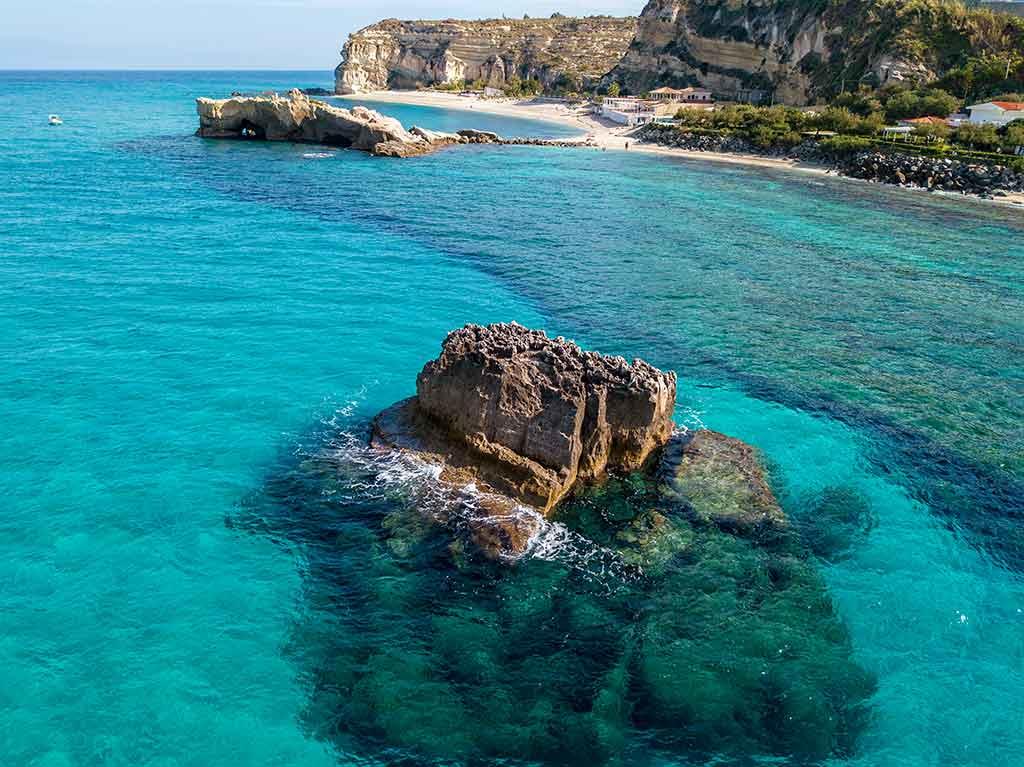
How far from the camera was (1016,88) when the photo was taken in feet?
301

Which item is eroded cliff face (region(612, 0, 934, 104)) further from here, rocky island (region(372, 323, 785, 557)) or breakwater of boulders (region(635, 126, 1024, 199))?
rocky island (region(372, 323, 785, 557))

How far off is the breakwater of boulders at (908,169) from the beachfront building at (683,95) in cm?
4548

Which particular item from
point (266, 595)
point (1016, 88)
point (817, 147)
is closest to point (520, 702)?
point (266, 595)

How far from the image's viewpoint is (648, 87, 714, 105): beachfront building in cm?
13573

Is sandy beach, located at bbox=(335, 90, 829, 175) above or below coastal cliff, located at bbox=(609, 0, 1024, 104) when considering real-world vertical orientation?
below

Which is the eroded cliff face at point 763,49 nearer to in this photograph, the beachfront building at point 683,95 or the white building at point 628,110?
the beachfront building at point 683,95

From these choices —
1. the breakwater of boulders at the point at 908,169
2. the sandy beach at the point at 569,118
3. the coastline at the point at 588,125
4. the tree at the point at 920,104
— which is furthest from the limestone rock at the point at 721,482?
the tree at the point at 920,104

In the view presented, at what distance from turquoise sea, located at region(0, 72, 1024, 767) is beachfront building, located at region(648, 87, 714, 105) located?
100m

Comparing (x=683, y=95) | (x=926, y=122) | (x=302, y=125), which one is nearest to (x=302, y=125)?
(x=302, y=125)

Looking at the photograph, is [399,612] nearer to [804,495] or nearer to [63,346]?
[804,495]

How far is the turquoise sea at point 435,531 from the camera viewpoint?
539 inches

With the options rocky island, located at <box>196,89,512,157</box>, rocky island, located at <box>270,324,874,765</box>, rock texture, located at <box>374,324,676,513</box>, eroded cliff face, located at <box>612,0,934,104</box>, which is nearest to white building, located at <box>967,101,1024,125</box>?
eroded cliff face, located at <box>612,0,934,104</box>

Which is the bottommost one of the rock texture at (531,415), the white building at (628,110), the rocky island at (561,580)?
the rocky island at (561,580)

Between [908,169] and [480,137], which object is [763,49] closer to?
[480,137]
